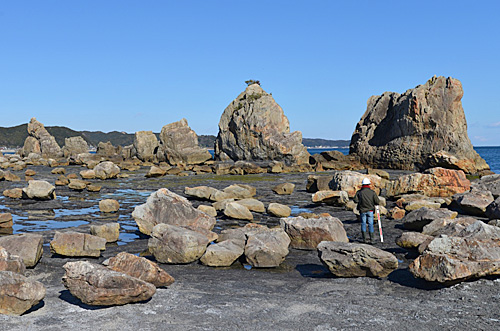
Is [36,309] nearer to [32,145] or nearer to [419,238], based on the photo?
[419,238]

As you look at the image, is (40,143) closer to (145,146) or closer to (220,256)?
(145,146)

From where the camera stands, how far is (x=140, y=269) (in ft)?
32.2

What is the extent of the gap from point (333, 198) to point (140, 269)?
16113mm

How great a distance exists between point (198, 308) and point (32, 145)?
103266 millimetres

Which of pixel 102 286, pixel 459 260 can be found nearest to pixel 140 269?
pixel 102 286

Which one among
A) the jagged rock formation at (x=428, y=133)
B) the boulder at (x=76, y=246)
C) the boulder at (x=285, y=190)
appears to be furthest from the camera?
the jagged rock formation at (x=428, y=133)

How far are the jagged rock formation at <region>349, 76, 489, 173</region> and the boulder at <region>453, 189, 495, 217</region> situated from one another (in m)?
32.3

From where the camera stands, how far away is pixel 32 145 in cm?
9956

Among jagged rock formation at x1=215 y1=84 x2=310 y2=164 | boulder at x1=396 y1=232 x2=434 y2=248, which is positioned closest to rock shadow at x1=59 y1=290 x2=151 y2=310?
boulder at x1=396 y1=232 x2=434 y2=248

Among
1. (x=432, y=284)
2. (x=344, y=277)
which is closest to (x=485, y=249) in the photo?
(x=432, y=284)

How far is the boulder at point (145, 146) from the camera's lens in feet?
251

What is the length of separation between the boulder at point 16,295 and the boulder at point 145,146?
6869cm

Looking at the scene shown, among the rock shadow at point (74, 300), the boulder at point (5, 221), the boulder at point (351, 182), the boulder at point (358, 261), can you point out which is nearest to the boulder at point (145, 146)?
the boulder at point (351, 182)

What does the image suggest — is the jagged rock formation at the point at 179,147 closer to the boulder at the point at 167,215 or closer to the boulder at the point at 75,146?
the boulder at the point at 75,146
